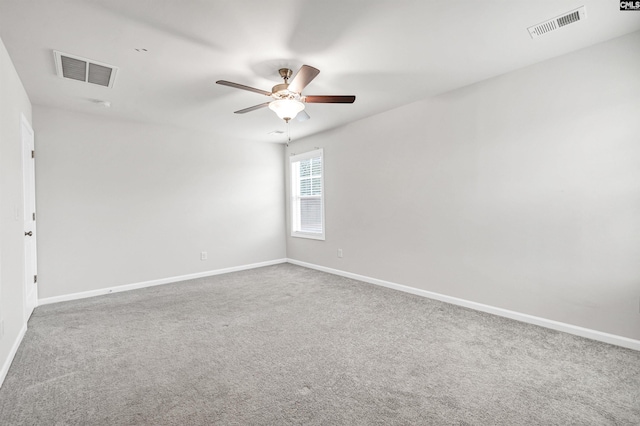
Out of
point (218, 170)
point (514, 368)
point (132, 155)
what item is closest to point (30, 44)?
point (132, 155)

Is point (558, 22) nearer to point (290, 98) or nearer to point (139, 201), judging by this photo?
point (290, 98)

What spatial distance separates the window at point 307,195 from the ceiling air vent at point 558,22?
3447mm

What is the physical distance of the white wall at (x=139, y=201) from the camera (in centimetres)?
391

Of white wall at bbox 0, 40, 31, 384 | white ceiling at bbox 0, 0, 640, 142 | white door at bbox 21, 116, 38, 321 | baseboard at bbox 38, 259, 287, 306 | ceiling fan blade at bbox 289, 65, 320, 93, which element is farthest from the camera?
baseboard at bbox 38, 259, 287, 306

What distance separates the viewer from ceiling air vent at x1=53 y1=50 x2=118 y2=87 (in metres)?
2.64

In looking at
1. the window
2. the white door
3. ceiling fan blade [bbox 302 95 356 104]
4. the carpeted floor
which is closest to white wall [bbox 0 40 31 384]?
the carpeted floor

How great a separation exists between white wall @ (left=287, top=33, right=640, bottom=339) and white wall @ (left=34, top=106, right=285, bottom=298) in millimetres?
2444

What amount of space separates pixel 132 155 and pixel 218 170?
4.25 feet

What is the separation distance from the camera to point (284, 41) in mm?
2398

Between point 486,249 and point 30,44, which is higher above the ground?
point 30,44

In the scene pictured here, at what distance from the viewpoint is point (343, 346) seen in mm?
2547

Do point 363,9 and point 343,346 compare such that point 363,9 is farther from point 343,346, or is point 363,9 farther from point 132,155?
point 132,155

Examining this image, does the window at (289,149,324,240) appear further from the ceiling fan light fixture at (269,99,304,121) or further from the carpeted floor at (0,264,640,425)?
the ceiling fan light fixture at (269,99,304,121)

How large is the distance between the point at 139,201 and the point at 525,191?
16.2 feet
